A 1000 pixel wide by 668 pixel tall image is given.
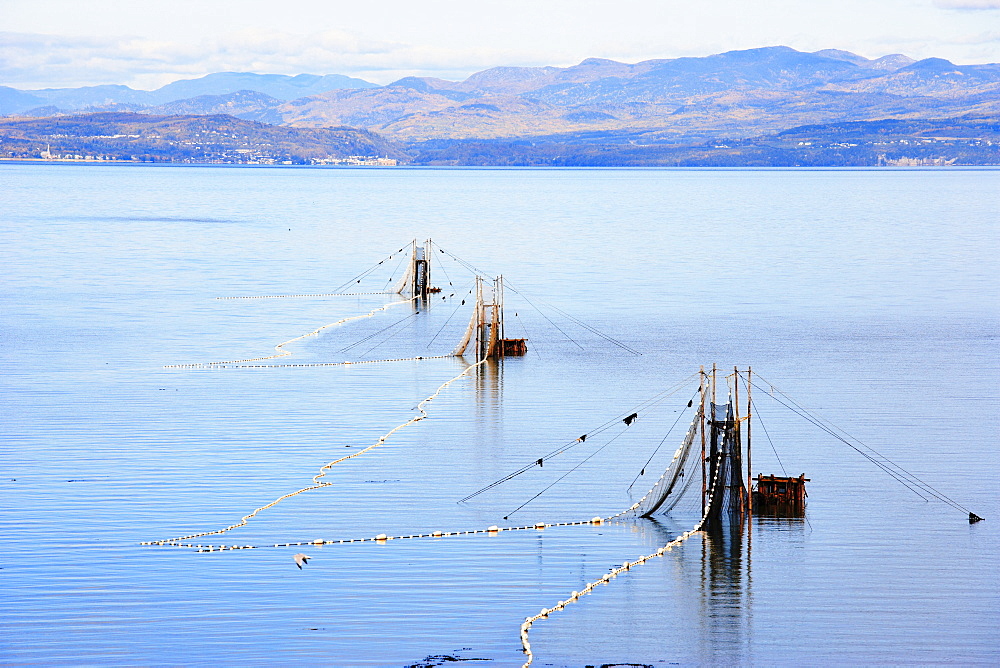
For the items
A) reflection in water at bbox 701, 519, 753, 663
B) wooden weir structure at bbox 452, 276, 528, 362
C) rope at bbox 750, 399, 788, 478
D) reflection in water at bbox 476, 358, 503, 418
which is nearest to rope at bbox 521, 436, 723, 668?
reflection in water at bbox 701, 519, 753, 663

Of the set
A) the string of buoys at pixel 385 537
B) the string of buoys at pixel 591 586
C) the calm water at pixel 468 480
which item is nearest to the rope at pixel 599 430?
the calm water at pixel 468 480

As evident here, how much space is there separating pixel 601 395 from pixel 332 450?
11.2m

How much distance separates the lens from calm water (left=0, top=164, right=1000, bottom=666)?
67.4 feet

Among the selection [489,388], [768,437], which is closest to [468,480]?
[768,437]

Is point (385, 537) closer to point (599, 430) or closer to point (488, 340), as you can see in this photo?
point (599, 430)

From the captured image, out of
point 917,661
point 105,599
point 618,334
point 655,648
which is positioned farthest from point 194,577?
point 618,334

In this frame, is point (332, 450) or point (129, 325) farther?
point (129, 325)

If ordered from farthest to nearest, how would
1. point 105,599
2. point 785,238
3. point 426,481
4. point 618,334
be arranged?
point 785,238
point 618,334
point 426,481
point 105,599

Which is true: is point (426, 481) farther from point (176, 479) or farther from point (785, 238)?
point (785, 238)

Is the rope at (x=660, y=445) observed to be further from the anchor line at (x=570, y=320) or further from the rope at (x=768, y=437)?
the anchor line at (x=570, y=320)

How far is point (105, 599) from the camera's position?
2117 cm

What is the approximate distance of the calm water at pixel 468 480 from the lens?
67.4ft

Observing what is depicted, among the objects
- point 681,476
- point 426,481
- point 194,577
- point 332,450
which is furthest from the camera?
point 332,450

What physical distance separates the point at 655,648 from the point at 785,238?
4021 inches
